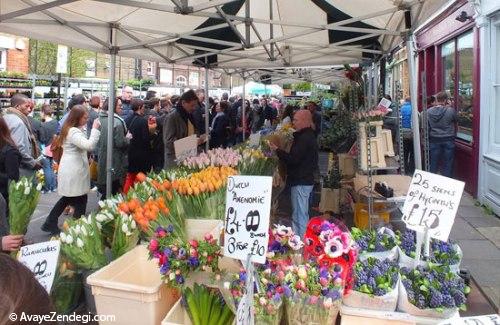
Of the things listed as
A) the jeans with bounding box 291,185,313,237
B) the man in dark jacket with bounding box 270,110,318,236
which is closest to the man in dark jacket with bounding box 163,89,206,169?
the man in dark jacket with bounding box 270,110,318,236

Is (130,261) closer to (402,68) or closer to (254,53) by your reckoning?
(254,53)

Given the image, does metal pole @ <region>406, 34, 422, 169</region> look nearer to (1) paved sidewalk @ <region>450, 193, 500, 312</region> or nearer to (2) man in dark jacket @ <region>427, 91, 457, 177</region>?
(1) paved sidewalk @ <region>450, 193, 500, 312</region>

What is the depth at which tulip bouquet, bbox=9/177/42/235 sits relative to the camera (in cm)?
281

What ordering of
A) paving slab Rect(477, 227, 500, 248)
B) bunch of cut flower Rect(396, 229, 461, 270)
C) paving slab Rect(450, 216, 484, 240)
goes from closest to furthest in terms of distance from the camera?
bunch of cut flower Rect(396, 229, 461, 270), paving slab Rect(477, 227, 500, 248), paving slab Rect(450, 216, 484, 240)

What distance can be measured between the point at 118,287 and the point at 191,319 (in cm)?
37

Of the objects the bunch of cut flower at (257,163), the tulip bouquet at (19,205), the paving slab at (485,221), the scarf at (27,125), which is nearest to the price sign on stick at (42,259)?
the tulip bouquet at (19,205)

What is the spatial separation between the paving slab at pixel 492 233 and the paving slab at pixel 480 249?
0.27ft

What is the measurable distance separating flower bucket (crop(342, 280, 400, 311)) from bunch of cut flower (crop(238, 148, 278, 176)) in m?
2.27

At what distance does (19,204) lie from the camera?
9.29 ft

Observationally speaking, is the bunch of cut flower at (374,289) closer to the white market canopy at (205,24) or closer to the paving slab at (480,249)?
the white market canopy at (205,24)

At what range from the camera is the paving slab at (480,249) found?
526 centimetres

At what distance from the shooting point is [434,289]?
202cm

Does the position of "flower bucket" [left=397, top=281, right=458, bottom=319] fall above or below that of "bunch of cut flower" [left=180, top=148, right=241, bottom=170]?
below

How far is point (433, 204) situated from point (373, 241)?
40 cm
